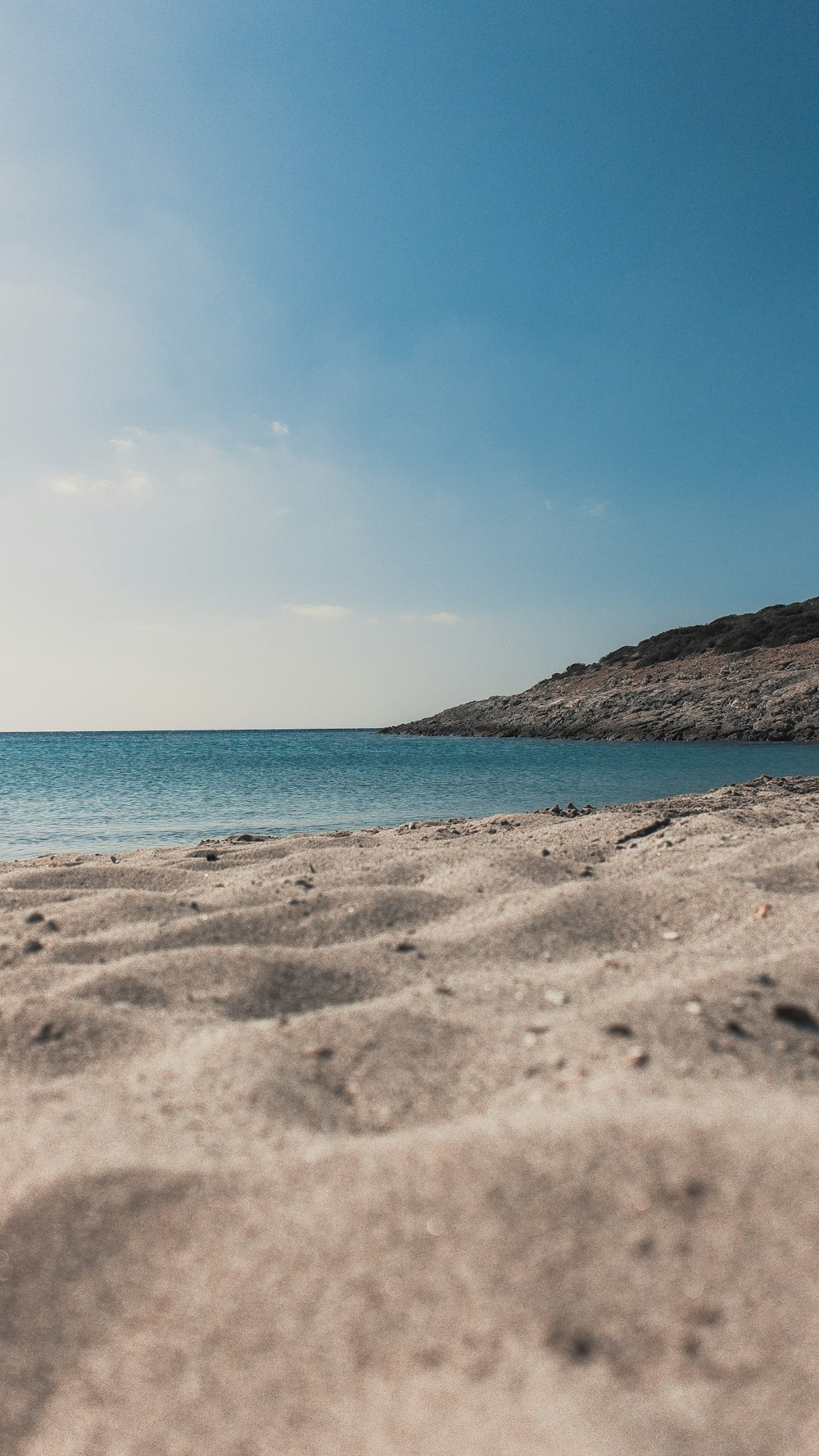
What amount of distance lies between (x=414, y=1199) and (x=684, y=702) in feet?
116

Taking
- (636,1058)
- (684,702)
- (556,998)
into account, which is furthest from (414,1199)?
(684,702)

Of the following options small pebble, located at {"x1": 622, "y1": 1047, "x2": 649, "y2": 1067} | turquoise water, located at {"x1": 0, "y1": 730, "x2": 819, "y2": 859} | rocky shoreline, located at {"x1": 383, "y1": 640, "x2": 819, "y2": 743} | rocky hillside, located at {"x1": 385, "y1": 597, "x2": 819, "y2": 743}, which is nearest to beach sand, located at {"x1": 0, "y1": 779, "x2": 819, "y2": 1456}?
small pebble, located at {"x1": 622, "y1": 1047, "x2": 649, "y2": 1067}

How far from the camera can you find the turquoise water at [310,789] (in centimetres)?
945

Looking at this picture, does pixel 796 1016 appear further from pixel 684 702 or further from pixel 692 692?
pixel 692 692

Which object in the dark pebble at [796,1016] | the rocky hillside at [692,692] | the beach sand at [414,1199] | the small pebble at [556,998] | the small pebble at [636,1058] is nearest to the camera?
the beach sand at [414,1199]

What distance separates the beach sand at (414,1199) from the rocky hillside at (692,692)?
28.2 metres

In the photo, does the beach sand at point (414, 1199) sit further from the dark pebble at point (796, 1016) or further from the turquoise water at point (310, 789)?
the turquoise water at point (310, 789)

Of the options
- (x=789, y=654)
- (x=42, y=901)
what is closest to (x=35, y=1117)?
(x=42, y=901)

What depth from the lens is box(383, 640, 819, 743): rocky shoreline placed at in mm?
28484

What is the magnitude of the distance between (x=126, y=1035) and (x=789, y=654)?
125ft

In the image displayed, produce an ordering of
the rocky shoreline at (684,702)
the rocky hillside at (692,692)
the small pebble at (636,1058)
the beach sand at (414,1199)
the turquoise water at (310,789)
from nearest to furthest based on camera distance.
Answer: the beach sand at (414,1199) < the small pebble at (636,1058) < the turquoise water at (310,789) < the rocky shoreline at (684,702) < the rocky hillside at (692,692)

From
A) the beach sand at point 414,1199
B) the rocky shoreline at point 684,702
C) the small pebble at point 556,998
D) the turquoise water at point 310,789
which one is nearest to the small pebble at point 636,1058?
the beach sand at point 414,1199

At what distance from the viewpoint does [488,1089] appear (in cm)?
151

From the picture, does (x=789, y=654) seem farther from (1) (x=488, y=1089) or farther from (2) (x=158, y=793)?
(1) (x=488, y=1089)
